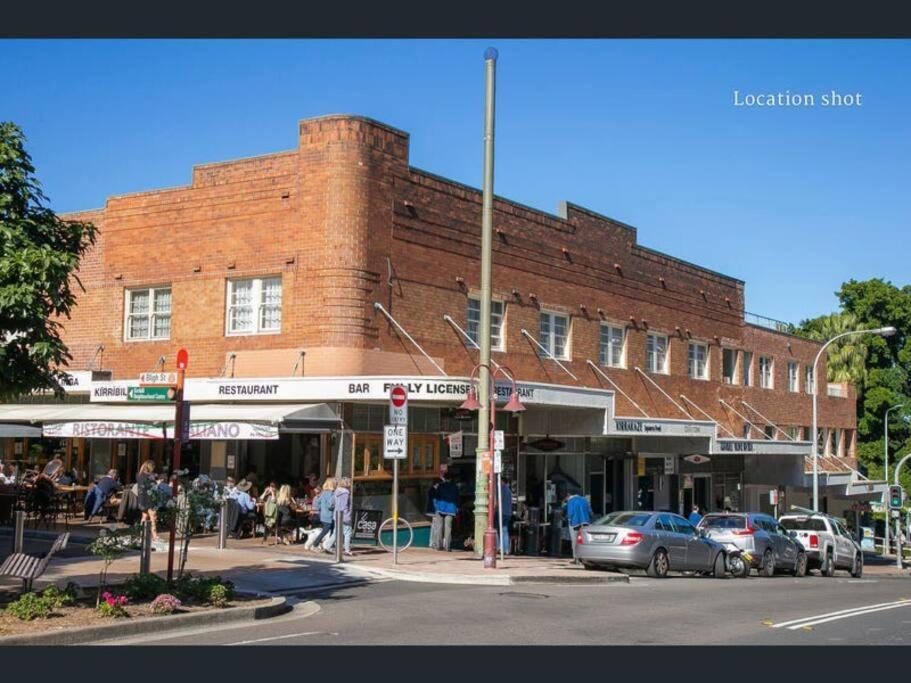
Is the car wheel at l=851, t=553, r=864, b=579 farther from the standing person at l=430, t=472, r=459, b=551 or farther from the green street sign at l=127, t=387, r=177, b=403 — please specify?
the green street sign at l=127, t=387, r=177, b=403

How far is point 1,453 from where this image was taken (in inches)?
1155

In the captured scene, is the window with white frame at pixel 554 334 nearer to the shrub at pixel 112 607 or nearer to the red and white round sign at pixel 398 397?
the red and white round sign at pixel 398 397

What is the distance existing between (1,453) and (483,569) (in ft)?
53.1

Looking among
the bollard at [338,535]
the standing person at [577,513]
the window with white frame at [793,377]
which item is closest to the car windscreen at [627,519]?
the standing person at [577,513]

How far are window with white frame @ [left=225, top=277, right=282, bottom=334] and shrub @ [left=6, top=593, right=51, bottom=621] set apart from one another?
1369 cm

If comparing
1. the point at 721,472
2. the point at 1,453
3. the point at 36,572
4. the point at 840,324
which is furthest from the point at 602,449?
the point at 840,324

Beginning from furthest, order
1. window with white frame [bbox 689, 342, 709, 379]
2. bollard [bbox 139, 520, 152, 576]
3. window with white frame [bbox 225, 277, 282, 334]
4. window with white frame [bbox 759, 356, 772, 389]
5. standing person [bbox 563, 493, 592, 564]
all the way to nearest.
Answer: window with white frame [bbox 759, 356, 772, 389] → window with white frame [bbox 689, 342, 709, 379] → window with white frame [bbox 225, 277, 282, 334] → standing person [bbox 563, 493, 592, 564] → bollard [bbox 139, 520, 152, 576]

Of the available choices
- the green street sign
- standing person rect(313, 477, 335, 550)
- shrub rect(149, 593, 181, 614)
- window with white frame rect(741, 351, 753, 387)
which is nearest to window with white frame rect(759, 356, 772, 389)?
window with white frame rect(741, 351, 753, 387)

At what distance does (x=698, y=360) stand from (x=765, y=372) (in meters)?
6.71

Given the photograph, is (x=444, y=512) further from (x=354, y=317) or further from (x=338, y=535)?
(x=354, y=317)

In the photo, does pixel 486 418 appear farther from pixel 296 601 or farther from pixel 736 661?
pixel 736 661

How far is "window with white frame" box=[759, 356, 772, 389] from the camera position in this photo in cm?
4481

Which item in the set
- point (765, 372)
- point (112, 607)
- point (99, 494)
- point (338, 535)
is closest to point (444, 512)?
point (338, 535)

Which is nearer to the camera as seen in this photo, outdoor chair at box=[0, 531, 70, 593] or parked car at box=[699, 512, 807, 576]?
outdoor chair at box=[0, 531, 70, 593]
